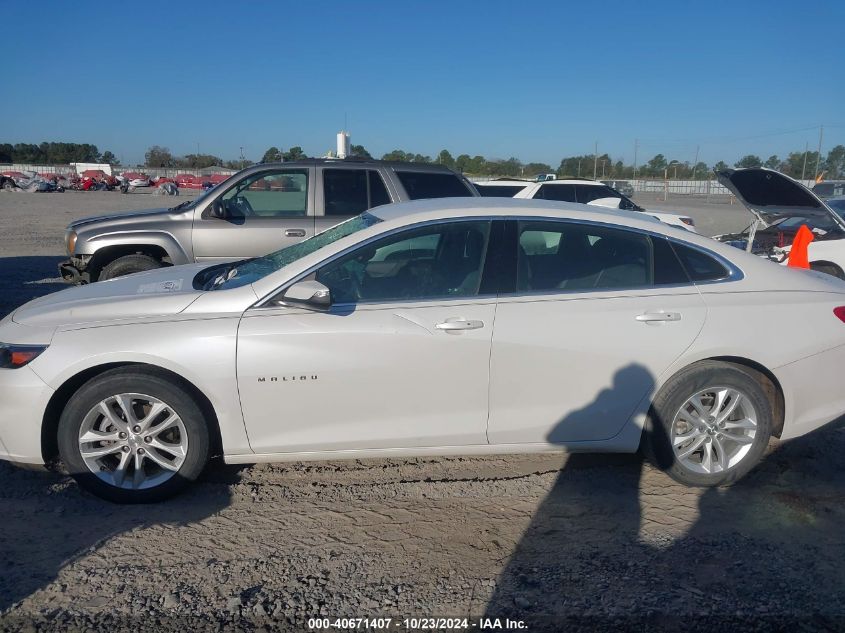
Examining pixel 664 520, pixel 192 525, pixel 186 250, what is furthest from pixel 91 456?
pixel 186 250

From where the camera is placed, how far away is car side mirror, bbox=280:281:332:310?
12.2 ft

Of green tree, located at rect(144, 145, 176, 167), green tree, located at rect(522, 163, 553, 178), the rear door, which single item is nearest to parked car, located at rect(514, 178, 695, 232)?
the rear door

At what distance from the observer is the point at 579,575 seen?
3270mm

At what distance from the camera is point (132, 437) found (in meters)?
3.81

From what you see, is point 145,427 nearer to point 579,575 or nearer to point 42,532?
point 42,532

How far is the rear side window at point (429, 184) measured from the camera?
8.28 meters

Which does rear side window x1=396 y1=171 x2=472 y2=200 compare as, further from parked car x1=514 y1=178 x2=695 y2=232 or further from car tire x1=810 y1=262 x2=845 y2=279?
parked car x1=514 y1=178 x2=695 y2=232

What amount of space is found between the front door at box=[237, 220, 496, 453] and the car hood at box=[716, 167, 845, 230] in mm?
4922

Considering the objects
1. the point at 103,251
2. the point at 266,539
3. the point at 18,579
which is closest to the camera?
the point at 18,579

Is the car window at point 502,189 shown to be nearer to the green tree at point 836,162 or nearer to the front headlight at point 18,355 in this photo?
the front headlight at point 18,355

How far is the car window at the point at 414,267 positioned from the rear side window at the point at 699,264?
3.85ft

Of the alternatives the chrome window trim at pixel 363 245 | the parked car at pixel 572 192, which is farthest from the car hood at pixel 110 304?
the parked car at pixel 572 192

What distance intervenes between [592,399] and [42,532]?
3.01 m

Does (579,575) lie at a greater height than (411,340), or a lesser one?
lesser
